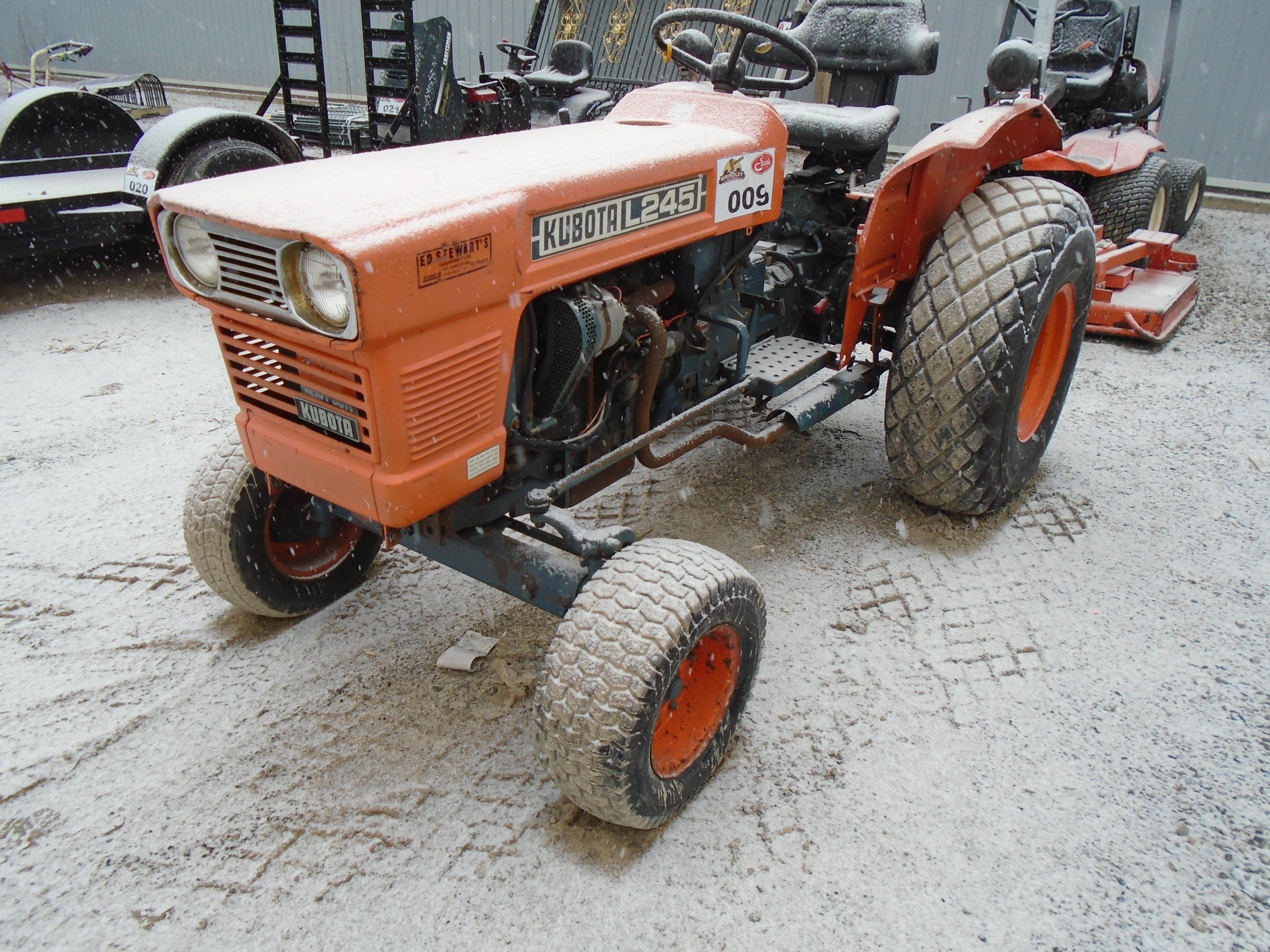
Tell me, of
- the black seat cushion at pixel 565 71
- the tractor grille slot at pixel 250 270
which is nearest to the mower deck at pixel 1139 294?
the tractor grille slot at pixel 250 270

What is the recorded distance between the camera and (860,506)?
3.22 m

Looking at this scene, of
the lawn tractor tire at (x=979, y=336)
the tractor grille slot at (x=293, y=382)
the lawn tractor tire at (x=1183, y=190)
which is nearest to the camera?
the tractor grille slot at (x=293, y=382)

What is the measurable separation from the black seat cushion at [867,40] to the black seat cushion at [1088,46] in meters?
2.99

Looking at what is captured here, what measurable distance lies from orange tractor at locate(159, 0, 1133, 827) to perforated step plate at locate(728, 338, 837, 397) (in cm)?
1

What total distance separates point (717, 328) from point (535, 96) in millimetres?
5481

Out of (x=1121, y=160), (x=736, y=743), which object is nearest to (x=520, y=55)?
(x=1121, y=160)

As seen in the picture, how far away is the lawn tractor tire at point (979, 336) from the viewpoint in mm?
2707

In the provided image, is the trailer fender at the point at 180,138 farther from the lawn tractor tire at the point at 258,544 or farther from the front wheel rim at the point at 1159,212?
the front wheel rim at the point at 1159,212

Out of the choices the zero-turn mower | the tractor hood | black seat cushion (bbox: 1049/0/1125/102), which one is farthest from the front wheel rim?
the tractor hood

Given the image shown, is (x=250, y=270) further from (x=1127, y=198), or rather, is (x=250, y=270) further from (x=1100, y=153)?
(x=1100, y=153)

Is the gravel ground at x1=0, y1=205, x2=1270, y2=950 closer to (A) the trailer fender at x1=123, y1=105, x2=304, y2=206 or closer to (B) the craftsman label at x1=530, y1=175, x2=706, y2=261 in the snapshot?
(B) the craftsman label at x1=530, y1=175, x2=706, y2=261

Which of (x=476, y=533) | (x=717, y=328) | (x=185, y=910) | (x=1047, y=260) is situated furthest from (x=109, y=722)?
(x=1047, y=260)

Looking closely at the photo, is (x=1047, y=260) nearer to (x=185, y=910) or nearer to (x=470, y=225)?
(x=470, y=225)

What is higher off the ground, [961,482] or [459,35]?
[459,35]
